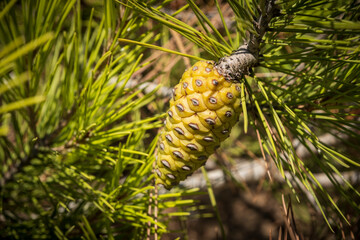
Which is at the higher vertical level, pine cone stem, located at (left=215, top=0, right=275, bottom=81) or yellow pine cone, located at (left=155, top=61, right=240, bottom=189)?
pine cone stem, located at (left=215, top=0, right=275, bottom=81)

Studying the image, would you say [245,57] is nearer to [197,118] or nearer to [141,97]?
[197,118]

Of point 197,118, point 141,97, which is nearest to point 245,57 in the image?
point 197,118

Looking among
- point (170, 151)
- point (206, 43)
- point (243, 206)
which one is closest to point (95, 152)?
point (170, 151)

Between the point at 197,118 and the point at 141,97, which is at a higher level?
the point at 141,97

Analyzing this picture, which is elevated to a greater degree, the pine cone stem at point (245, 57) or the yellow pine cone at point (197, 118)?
the pine cone stem at point (245, 57)

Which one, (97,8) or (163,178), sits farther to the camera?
(97,8)

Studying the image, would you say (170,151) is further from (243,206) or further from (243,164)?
(243,206)

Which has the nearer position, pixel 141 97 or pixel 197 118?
pixel 197 118

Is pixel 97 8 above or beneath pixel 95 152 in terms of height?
above
